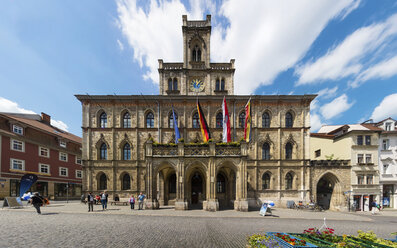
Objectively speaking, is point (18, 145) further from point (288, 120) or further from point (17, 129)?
point (288, 120)

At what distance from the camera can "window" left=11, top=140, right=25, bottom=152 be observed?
2525 centimetres

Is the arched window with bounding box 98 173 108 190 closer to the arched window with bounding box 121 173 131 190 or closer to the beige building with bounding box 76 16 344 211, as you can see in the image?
the beige building with bounding box 76 16 344 211

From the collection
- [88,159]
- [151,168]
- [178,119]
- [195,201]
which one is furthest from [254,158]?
[88,159]

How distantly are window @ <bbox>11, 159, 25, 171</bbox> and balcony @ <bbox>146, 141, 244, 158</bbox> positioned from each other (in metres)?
23.8

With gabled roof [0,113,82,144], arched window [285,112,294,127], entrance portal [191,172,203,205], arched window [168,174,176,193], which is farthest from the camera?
gabled roof [0,113,82,144]

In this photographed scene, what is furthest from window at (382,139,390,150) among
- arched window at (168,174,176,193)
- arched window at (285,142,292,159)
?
arched window at (168,174,176,193)

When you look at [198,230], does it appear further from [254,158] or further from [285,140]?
[285,140]

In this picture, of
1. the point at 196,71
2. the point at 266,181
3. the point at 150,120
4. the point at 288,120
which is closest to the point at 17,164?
the point at 150,120

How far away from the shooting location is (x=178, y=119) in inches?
A: 949

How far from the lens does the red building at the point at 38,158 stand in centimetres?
2423

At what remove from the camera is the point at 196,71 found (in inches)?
1037

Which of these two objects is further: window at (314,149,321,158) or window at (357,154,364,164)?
window at (314,149,321,158)

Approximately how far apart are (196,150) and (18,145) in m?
29.3

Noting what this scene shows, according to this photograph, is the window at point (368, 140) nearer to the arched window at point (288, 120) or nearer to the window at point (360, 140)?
the window at point (360, 140)
